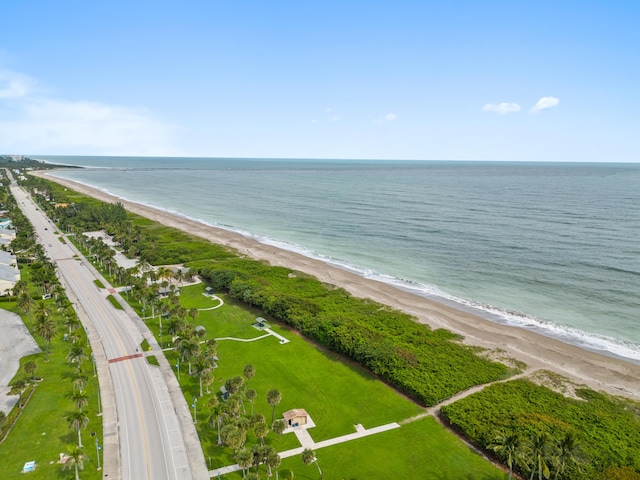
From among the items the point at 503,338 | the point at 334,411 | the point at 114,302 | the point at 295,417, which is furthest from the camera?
the point at 114,302

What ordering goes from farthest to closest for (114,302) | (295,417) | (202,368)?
(114,302), (202,368), (295,417)

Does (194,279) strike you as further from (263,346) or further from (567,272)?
(567,272)

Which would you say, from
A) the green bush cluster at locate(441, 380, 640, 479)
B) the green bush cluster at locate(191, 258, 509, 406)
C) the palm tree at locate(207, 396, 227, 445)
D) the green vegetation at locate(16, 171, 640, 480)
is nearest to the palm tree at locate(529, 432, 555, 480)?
the green vegetation at locate(16, 171, 640, 480)

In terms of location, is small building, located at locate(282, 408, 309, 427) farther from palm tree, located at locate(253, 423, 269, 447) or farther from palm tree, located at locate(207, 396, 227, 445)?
palm tree, located at locate(207, 396, 227, 445)

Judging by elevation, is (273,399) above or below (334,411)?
above

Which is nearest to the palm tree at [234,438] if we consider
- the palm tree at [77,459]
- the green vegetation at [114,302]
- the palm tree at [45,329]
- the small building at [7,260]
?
the palm tree at [77,459]

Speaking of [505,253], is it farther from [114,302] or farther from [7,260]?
[7,260]

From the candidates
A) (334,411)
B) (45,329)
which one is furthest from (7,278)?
(334,411)
